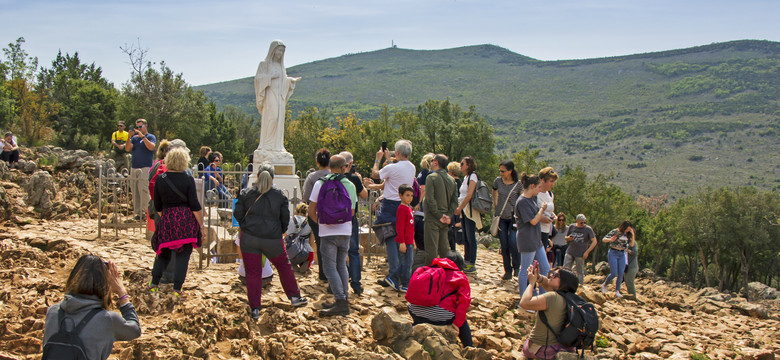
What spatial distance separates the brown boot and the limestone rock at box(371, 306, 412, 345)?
2.19ft

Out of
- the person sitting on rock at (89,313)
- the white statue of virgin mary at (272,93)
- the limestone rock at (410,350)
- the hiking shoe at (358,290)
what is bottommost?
the limestone rock at (410,350)

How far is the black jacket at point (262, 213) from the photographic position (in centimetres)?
571

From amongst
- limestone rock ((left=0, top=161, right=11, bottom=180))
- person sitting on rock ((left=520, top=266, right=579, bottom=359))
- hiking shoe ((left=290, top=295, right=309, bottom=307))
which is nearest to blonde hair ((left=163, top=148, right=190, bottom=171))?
hiking shoe ((left=290, top=295, right=309, bottom=307))

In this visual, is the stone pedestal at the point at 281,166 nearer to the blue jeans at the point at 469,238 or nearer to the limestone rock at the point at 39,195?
the limestone rock at the point at 39,195

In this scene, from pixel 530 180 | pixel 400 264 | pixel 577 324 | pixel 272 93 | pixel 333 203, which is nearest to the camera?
pixel 577 324

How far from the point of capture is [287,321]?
5.84 metres

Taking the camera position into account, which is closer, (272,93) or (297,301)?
(297,301)

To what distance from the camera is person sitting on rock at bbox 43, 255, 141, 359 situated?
3.37m

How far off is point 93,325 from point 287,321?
2.60 m

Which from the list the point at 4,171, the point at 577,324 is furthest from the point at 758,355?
the point at 4,171

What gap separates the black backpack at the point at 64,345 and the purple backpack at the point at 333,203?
294 cm

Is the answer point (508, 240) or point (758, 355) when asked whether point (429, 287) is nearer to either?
point (508, 240)

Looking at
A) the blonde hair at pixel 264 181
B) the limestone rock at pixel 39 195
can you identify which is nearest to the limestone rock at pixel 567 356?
the blonde hair at pixel 264 181

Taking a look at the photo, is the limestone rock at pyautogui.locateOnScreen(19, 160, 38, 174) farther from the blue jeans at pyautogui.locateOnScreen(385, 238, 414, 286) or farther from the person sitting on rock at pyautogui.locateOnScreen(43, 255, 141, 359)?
the person sitting on rock at pyautogui.locateOnScreen(43, 255, 141, 359)
